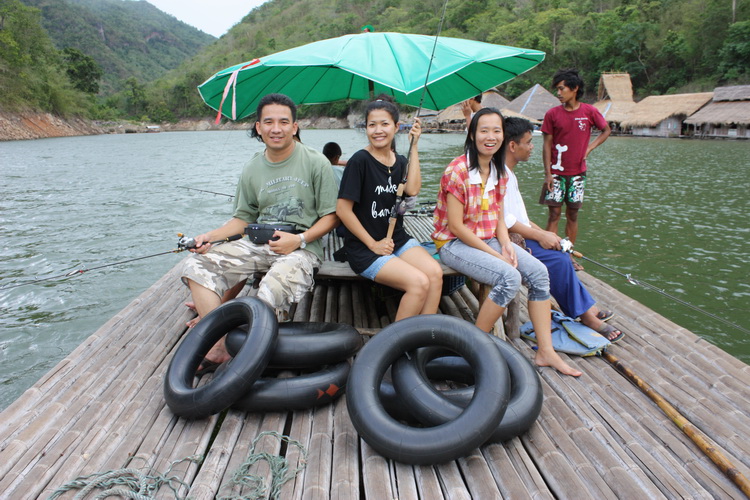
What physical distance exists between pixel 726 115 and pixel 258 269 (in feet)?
115

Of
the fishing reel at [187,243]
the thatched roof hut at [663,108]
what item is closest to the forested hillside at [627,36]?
the thatched roof hut at [663,108]

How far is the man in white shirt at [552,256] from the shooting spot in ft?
10.9

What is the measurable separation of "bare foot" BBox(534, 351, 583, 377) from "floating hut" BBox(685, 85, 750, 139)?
107 ft

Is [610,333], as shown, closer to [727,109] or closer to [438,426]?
[438,426]

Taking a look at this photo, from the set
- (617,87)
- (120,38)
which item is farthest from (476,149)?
(120,38)

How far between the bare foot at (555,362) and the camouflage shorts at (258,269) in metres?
1.65

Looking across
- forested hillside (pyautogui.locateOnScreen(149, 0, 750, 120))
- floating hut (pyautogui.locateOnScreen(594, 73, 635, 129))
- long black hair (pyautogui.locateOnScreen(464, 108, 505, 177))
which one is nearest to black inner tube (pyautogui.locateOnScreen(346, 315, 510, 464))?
long black hair (pyautogui.locateOnScreen(464, 108, 505, 177))

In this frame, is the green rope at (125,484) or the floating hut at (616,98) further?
the floating hut at (616,98)

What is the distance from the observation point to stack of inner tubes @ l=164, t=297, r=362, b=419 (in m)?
2.30

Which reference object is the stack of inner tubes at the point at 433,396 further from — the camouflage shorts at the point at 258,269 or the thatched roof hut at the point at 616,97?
the thatched roof hut at the point at 616,97

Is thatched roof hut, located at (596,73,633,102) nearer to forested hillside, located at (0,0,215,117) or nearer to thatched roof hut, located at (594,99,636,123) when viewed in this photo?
thatched roof hut, located at (594,99,636,123)

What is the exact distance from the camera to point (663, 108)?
3228cm

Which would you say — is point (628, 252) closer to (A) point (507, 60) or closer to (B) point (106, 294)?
(A) point (507, 60)

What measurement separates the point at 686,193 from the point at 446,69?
44.9ft
